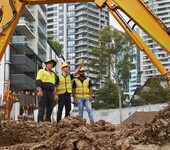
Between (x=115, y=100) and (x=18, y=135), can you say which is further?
(x=115, y=100)

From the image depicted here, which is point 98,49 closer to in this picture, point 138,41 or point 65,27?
point 138,41

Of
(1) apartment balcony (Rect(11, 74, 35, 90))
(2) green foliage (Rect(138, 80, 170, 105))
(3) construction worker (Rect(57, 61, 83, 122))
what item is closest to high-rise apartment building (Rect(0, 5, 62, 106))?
(1) apartment balcony (Rect(11, 74, 35, 90))

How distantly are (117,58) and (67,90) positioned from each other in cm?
3686

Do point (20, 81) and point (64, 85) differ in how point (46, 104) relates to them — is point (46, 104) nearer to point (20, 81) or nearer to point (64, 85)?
point (64, 85)

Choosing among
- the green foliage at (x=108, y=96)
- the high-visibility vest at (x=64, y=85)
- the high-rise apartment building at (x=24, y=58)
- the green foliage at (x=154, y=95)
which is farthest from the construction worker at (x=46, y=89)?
the green foliage at (x=108, y=96)

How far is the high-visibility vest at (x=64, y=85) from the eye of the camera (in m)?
9.76

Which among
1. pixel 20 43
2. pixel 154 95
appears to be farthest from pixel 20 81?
pixel 154 95

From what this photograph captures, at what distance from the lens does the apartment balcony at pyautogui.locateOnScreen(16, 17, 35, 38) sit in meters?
48.3

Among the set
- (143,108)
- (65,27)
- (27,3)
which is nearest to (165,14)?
(65,27)

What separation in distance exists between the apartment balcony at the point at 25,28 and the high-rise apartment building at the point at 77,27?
55880 millimetres

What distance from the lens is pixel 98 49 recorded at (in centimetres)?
4547

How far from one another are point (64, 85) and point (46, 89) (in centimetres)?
63

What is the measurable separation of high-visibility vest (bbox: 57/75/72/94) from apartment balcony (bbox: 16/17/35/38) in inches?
1531

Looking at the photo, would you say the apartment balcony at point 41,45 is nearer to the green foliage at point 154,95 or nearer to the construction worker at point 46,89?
the green foliage at point 154,95
